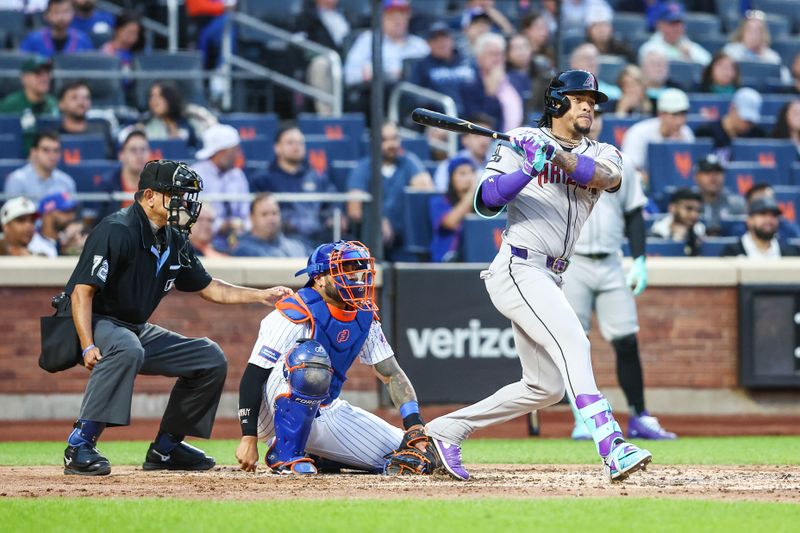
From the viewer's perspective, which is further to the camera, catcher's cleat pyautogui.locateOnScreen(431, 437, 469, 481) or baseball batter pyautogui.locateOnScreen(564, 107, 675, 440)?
baseball batter pyautogui.locateOnScreen(564, 107, 675, 440)

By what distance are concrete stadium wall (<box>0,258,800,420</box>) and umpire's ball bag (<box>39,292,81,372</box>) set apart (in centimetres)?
385

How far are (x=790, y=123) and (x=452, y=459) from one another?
9.17 meters

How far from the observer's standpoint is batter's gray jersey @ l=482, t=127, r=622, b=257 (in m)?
6.64

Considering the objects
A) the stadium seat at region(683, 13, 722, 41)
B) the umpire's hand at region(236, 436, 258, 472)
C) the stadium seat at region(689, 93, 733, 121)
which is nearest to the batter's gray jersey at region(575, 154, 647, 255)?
the umpire's hand at region(236, 436, 258, 472)

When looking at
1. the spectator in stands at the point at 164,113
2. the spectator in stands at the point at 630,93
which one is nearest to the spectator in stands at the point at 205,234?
the spectator in stands at the point at 164,113

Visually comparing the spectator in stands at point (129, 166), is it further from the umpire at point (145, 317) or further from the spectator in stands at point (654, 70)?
the spectator in stands at point (654, 70)

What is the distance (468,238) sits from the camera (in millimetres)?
11711

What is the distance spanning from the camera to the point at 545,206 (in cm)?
667

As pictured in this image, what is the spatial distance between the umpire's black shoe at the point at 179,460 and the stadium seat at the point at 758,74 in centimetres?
1055

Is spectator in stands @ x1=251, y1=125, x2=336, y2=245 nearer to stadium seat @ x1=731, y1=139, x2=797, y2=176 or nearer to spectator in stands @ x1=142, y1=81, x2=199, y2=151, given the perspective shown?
spectator in stands @ x1=142, y1=81, x2=199, y2=151

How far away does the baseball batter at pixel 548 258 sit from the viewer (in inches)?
252

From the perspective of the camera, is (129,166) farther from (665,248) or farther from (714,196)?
(714,196)

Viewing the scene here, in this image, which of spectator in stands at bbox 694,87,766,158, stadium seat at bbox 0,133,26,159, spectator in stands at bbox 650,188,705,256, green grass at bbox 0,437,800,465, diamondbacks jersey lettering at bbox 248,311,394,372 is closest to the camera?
diamondbacks jersey lettering at bbox 248,311,394,372

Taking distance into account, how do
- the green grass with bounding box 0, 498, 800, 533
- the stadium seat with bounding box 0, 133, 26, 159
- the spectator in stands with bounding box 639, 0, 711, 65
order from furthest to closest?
the spectator in stands with bounding box 639, 0, 711, 65 < the stadium seat with bounding box 0, 133, 26, 159 < the green grass with bounding box 0, 498, 800, 533
